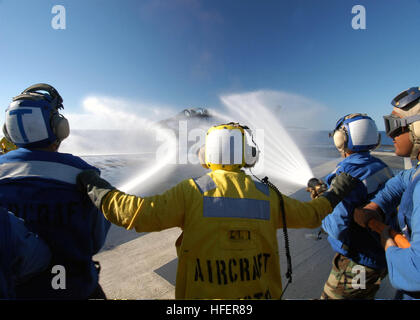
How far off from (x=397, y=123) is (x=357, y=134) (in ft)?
1.89

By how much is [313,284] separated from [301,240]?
126 cm

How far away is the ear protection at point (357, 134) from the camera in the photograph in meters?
2.00

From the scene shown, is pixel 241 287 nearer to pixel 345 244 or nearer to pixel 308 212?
pixel 308 212

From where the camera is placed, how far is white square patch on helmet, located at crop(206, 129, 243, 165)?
1296 millimetres

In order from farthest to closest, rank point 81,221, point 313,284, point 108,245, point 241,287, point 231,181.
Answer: point 108,245
point 313,284
point 81,221
point 231,181
point 241,287

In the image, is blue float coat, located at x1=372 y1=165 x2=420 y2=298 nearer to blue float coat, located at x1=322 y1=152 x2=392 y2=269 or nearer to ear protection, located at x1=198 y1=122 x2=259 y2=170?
blue float coat, located at x1=322 y1=152 x2=392 y2=269

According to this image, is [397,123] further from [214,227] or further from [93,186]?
[93,186]

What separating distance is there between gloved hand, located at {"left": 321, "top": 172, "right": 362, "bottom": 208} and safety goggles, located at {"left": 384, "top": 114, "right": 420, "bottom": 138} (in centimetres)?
49

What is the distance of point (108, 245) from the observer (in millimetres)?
3496

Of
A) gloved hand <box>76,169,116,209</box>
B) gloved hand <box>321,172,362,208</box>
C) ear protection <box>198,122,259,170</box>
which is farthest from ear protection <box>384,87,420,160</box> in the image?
gloved hand <box>76,169,116,209</box>

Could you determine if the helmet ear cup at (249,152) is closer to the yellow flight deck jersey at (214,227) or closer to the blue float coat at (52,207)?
the yellow flight deck jersey at (214,227)

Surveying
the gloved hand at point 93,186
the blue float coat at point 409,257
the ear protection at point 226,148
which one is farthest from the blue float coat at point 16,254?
the blue float coat at point 409,257

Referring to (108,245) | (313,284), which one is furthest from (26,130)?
(313,284)

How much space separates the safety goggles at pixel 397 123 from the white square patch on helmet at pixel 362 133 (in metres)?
0.48
